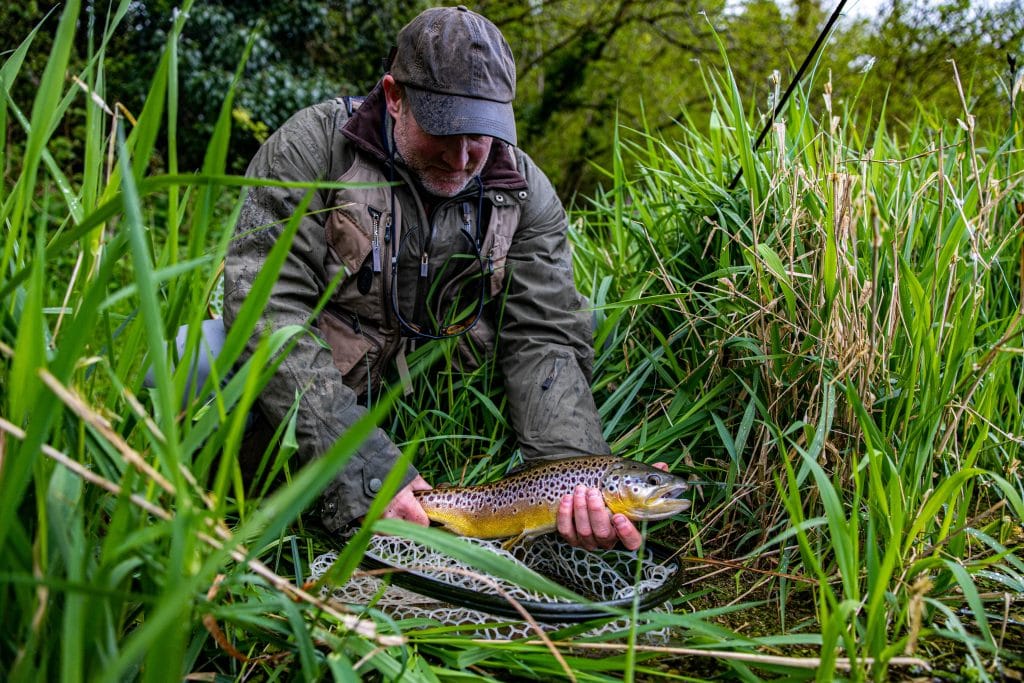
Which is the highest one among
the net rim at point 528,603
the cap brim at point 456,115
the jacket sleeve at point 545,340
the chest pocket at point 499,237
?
the cap brim at point 456,115

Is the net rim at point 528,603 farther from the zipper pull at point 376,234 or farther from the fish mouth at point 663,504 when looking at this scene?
the zipper pull at point 376,234

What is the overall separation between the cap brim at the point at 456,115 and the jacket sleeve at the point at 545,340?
43 centimetres

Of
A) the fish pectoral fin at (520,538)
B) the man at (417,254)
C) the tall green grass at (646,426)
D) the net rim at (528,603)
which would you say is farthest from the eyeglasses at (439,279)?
the net rim at (528,603)

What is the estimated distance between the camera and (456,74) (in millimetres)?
2783

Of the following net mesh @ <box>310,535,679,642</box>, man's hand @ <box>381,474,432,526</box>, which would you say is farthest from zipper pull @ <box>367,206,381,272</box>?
net mesh @ <box>310,535,679,642</box>

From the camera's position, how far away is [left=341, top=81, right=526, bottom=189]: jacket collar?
9.49 feet

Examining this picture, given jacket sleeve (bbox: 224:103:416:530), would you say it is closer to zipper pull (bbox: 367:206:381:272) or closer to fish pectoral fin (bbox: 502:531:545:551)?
zipper pull (bbox: 367:206:381:272)

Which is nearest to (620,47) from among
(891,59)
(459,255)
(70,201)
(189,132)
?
(891,59)

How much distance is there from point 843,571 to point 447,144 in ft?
5.87

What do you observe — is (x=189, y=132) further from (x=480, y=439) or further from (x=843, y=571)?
(x=843, y=571)

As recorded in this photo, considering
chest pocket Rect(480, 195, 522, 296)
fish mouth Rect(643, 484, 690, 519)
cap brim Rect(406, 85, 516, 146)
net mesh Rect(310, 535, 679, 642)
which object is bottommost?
net mesh Rect(310, 535, 679, 642)

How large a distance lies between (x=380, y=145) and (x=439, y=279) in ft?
1.58

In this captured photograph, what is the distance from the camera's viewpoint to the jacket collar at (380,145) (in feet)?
9.49

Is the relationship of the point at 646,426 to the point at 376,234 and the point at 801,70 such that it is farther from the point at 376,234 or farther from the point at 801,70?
the point at 801,70
